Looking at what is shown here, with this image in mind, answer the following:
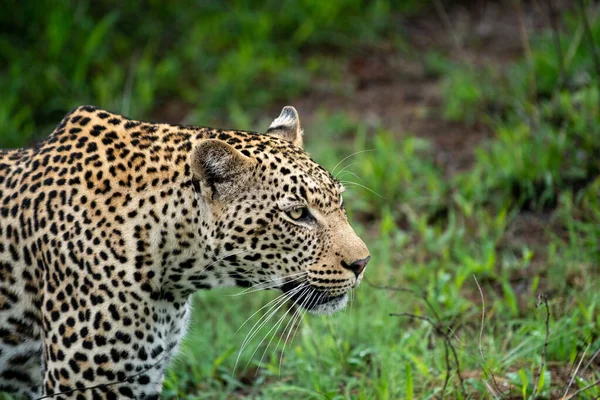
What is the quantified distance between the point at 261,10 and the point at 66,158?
7.34m

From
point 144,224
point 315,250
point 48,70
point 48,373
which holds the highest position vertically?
point 48,70

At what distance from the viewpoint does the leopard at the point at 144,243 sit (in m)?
4.33

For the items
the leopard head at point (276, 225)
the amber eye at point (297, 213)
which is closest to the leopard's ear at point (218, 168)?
the leopard head at point (276, 225)

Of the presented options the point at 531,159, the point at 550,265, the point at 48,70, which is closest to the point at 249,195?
the point at 550,265

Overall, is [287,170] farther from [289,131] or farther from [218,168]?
[289,131]

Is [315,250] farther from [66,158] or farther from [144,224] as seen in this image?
[66,158]

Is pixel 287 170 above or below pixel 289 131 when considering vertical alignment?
below

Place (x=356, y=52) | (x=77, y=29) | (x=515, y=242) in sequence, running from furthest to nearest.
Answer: (x=356, y=52), (x=77, y=29), (x=515, y=242)

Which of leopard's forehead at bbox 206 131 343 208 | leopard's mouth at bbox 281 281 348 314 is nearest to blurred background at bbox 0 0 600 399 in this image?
leopard's mouth at bbox 281 281 348 314

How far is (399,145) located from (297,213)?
4.79 m

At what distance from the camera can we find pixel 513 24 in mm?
11953

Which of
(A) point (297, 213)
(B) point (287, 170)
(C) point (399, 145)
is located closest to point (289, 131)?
(B) point (287, 170)

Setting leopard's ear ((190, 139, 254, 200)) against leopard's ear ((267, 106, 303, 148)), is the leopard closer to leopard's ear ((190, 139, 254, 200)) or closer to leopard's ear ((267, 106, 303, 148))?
leopard's ear ((190, 139, 254, 200))

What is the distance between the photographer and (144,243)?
173 inches
